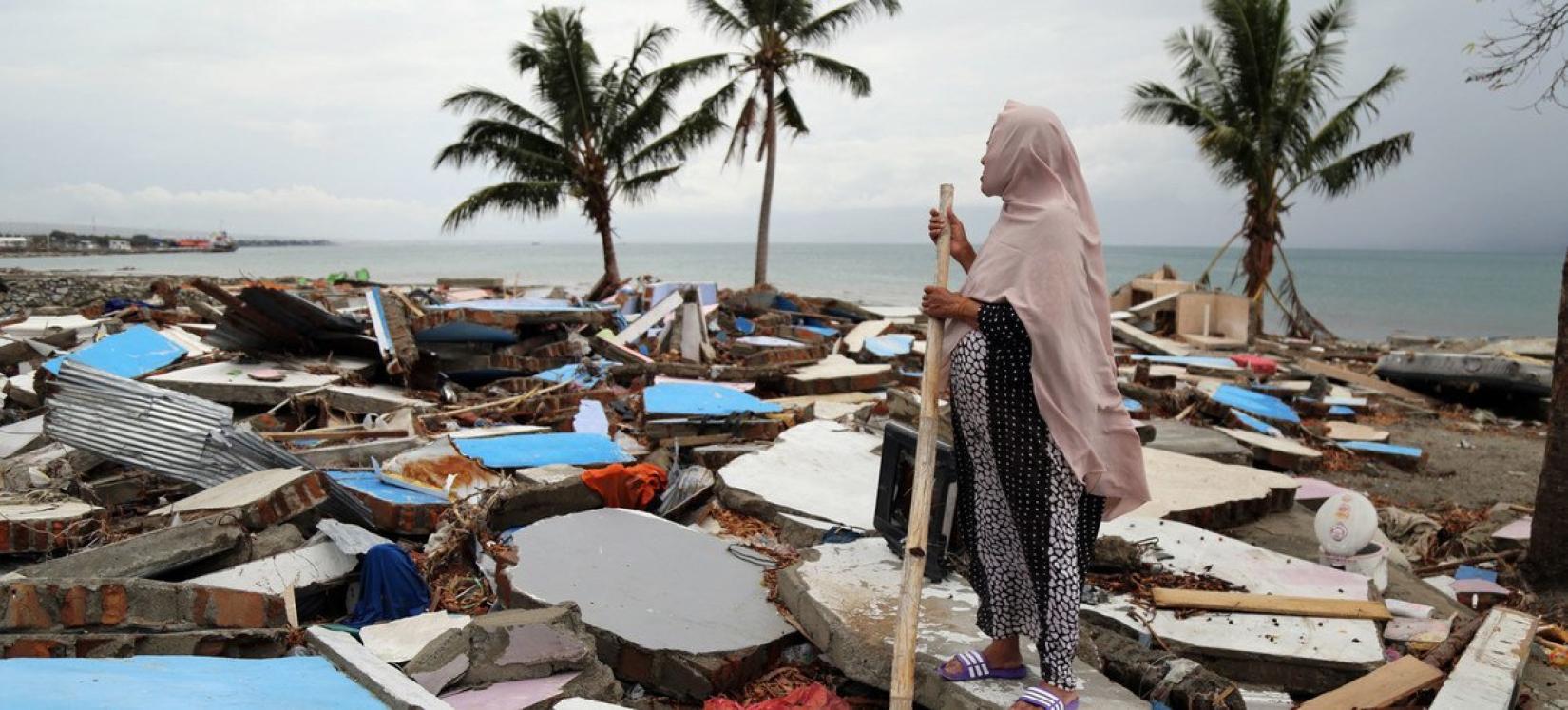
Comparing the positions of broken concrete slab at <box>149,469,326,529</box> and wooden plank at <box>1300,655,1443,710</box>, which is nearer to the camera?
wooden plank at <box>1300,655,1443,710</box>

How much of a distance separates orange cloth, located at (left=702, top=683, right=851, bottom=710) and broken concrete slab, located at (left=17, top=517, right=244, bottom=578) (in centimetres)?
199

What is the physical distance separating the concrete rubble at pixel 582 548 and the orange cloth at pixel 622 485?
0.04 ft

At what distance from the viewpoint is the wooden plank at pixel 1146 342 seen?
1425 cm

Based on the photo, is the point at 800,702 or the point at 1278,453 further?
the point at 1278,453

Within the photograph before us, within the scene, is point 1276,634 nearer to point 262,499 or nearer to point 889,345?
point 262,499

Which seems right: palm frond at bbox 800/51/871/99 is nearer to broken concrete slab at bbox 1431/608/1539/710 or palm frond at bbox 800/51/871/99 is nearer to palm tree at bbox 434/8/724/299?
palm tree at bbox 434/8/724/299

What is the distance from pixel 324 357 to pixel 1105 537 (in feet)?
21.3

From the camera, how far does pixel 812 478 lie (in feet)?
16.0

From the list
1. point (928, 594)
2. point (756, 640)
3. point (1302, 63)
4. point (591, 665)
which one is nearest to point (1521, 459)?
point (928, 594)

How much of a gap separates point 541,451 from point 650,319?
5.18 meters

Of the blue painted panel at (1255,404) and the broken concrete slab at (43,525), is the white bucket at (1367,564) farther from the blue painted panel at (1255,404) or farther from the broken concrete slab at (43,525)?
the broken concrete slab at (43,525)

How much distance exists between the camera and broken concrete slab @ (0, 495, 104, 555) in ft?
12.0

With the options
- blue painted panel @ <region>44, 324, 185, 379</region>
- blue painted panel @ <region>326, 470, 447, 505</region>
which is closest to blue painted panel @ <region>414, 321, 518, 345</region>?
blue painted panel @ <region>44, 324, 185, 379</region>

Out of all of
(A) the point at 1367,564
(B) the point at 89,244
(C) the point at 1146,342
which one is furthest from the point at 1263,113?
(B) the point at 89,244
